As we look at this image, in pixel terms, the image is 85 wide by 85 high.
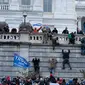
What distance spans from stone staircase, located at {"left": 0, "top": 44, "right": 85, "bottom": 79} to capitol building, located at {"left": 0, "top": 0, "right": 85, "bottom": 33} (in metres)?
17.9

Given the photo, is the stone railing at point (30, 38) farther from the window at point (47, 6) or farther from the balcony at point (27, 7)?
the window at point (47, 6)

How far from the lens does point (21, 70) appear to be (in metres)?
38.5

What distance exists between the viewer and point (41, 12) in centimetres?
5841

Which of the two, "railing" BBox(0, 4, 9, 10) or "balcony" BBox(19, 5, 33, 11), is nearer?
"railing" BBox(0, 4, 9, 10)

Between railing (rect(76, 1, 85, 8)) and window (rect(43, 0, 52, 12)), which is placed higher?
window (rect(43, 0, 52, 12))

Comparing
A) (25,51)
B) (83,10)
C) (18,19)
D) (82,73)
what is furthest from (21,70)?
(83,10)

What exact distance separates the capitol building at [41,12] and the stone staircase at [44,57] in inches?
703

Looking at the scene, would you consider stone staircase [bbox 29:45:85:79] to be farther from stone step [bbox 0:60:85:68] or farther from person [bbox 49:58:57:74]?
person [bbox 49:58:57:74]

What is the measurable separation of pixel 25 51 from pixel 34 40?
3.65ft

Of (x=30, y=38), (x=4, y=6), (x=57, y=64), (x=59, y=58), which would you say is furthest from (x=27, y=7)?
(x=57, y=64)

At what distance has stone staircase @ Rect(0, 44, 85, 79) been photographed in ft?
129

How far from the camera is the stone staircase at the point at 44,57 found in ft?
129

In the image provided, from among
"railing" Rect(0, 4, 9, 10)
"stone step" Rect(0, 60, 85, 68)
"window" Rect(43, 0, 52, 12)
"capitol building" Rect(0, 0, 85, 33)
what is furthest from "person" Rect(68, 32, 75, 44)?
"window" Rect(43, 0, 52, 12)

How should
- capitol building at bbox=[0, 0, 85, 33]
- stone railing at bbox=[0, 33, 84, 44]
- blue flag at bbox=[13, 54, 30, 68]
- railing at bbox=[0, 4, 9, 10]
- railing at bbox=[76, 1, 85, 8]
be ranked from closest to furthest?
blue flag at bbox=[13, 54, 30, 68] < stone railing at bbox=[0, 33, 84, 44] < capitol building at bbox=[0, 0, 85, 33] < railing at bbox=[0, 4, 9, 10] < railing at bbox=[76, 1, 85, 8]
